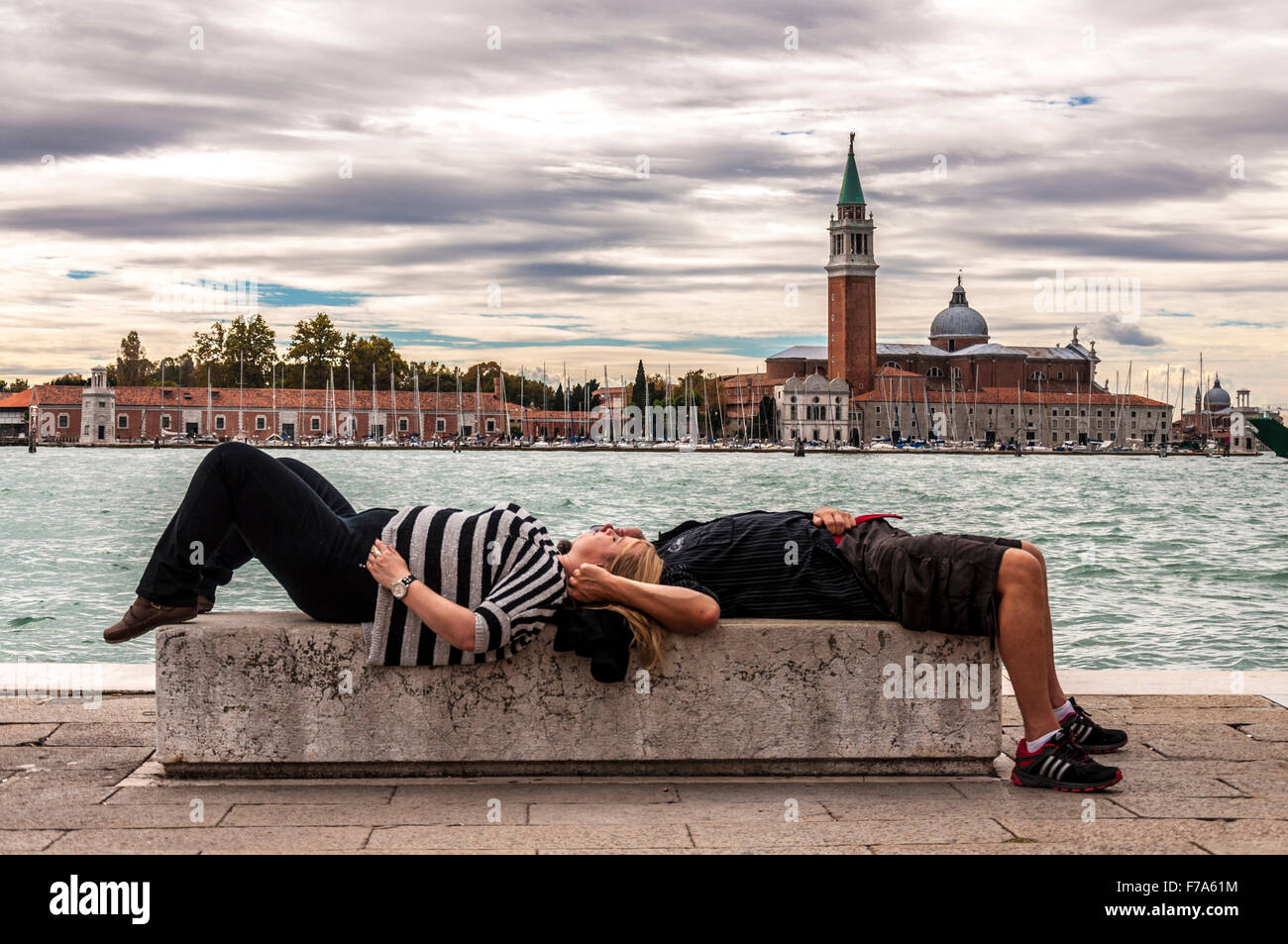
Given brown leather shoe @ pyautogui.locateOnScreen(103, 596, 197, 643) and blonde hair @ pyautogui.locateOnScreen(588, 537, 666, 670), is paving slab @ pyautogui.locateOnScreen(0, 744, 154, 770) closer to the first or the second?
brown leather shoe @ pyautogui.locateOnScreen(103, 596, 197, 643)

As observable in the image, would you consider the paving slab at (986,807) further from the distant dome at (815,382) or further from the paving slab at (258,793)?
the distant dome at (815,382)

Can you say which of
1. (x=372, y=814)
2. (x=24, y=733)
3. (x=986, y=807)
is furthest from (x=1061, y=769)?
(x=24, y=733)

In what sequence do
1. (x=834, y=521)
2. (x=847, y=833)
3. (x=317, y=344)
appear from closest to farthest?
(x=847, y=833) < (x=834, y=521) < (x=317, y=344)

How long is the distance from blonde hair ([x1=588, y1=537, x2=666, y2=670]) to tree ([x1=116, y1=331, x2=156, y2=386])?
11790 cm

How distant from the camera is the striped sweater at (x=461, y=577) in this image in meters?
3.14

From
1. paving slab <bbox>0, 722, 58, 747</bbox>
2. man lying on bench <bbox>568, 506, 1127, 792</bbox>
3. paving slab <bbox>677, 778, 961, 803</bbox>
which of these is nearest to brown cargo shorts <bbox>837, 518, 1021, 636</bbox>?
man lying on bench <bbox>568, 506, 1127, 792</bbox>

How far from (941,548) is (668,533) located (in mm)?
835

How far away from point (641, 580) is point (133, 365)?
12054cm

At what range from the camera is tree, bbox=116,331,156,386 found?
113062 mm

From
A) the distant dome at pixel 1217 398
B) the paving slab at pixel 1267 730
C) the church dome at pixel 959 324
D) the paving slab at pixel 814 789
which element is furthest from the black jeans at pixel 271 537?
the distant dome at pixel 1217 398

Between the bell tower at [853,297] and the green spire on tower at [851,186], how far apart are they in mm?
85

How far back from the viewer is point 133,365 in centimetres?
11394

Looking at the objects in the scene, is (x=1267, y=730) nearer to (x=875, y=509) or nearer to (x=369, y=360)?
(x=875, y=509)
